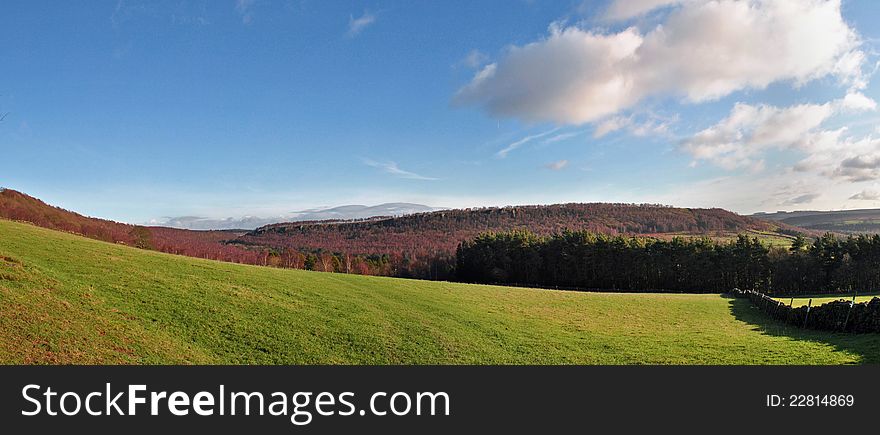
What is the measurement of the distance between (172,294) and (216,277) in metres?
6.44

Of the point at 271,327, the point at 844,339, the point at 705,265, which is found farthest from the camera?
the point at 705,265

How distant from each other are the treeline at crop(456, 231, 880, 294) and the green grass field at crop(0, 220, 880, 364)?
60.5 m

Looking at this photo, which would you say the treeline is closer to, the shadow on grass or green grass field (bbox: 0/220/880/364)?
the shadow on grass

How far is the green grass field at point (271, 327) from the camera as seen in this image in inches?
586

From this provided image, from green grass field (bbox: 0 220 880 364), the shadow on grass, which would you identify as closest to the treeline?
the shadow on grass

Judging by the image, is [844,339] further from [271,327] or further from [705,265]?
[705,265]

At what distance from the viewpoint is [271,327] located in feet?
63.1

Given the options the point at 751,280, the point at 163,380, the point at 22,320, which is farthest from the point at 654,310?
the point at 751,280

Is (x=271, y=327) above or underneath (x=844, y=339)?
above

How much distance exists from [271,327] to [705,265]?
281 feet

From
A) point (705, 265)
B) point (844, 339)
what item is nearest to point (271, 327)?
point (844, 339)

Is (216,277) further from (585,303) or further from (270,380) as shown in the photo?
(585,303)

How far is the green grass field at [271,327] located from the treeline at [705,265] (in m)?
60.5

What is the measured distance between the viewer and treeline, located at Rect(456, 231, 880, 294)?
8044 cm
